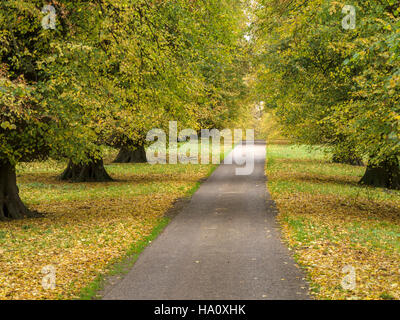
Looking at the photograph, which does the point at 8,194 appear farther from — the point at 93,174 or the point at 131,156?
the point at 131,156

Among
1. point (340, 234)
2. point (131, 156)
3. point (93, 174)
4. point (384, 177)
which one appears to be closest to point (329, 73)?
point (384, 177)

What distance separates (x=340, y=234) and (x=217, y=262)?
4460 mm

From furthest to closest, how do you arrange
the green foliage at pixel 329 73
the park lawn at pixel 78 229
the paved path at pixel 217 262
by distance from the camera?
the green foliage at pixel 329 73, the park lawn at pixel 78 229, the paved path at pixel 217 262

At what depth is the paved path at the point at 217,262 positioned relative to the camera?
7801mm

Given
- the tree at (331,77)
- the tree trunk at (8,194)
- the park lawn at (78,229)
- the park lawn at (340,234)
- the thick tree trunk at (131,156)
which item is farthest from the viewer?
the thick tree trunk at (131,156)

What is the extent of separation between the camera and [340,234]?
12547 millimetres

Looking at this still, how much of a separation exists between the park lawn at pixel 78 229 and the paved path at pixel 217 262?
2.49ft

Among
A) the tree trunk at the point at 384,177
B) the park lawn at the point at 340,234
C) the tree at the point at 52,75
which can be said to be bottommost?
the park lawn at the point at 340,234

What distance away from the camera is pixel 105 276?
891 cm

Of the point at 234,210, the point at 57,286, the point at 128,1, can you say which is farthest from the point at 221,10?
the point at 57,286

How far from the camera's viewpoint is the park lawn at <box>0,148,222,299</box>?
8.53 m

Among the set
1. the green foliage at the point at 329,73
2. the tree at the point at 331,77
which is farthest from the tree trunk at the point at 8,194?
the green foliage at the point at 329,73

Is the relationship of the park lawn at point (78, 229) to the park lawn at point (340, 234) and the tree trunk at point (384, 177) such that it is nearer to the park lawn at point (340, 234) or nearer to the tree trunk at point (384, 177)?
the park lawn at point (340, 234)

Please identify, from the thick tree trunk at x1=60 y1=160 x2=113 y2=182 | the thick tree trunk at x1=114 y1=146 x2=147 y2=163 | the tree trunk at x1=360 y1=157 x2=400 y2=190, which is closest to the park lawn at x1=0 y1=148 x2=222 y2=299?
the thick tree trunk at x1=60 y1=160 x2=113 y2=182
